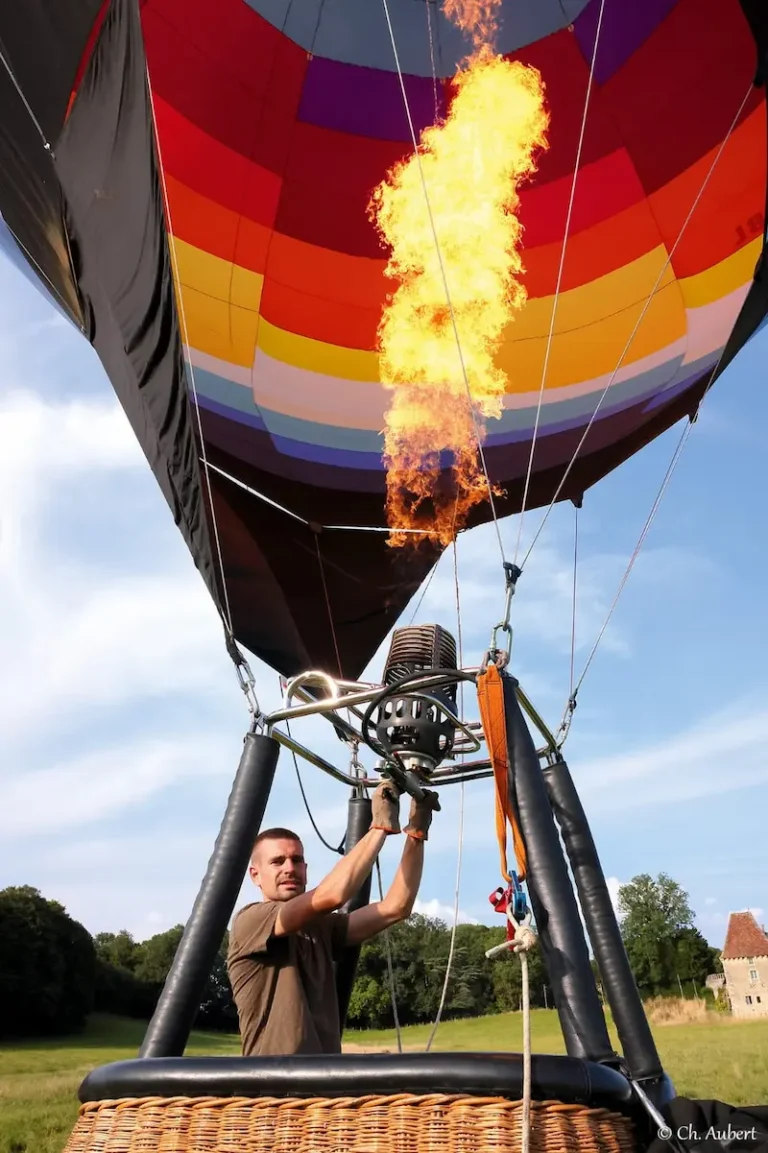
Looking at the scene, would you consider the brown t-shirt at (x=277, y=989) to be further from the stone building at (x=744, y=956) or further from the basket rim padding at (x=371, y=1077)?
the stone building at (x=744, y=956)

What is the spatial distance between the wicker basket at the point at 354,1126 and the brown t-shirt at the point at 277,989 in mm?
652

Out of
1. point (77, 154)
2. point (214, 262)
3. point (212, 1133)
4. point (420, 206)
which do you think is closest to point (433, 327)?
point (420, 206)

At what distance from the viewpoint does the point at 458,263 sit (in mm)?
4027

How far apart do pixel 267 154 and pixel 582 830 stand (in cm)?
304

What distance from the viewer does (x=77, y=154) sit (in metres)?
2.92

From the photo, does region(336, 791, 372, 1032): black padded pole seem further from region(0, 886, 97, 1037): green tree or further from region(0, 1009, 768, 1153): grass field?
region(0, 886, 97, 1037): green tree

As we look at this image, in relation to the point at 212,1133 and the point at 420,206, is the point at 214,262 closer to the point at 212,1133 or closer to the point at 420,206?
the point at 420,206

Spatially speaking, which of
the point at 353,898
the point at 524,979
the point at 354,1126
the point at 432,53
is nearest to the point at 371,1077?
the point at 354,1126

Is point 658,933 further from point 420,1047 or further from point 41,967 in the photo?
point 420,1047

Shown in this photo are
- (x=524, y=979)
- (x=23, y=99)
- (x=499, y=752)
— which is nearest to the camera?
(x=524, y=979)

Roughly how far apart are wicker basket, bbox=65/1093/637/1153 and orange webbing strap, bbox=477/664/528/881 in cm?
49

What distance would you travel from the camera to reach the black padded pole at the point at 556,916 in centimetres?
180

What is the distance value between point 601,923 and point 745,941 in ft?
94.0

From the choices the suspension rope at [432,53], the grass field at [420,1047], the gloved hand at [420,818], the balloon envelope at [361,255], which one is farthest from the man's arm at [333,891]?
the suspension rope at [432,53]
